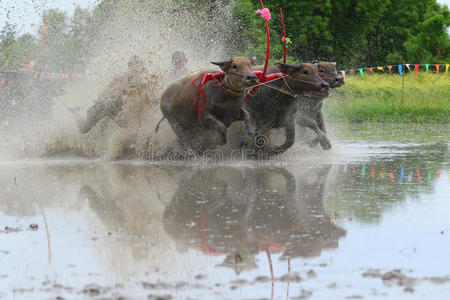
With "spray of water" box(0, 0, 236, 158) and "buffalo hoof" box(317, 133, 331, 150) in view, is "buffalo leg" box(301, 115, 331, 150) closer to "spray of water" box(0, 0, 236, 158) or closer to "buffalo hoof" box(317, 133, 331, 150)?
"buffalo hoof" box(317, 133, 331, 150)

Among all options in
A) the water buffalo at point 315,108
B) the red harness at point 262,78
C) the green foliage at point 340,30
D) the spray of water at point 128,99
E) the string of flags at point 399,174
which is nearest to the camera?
the string of flags at point 399,174

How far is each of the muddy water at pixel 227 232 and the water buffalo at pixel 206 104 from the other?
823 mm

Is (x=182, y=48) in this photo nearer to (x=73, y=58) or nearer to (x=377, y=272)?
(x=73, y=58)

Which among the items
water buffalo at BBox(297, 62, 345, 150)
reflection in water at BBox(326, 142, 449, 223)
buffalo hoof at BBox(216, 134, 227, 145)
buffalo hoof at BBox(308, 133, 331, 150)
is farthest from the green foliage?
buffalo hoof at BBox(216, 134, 227, 145)

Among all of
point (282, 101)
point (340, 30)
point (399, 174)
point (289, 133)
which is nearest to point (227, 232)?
point (399, 174)

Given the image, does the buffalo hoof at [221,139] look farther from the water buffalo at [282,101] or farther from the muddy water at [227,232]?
the water buffalo at [282,101]

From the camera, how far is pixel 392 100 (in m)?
32.1

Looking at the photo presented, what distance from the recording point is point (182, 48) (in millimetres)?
18656

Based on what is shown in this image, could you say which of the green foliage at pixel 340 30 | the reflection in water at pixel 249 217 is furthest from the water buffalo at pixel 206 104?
the green foliage at pixel 340 30

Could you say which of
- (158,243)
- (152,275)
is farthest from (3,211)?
(152,275)

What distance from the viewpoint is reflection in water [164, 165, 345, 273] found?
6.38m

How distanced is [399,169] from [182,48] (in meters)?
8.27

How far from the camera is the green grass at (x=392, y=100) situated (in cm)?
2811

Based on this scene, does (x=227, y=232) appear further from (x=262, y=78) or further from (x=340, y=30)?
(x=340, y=30)
